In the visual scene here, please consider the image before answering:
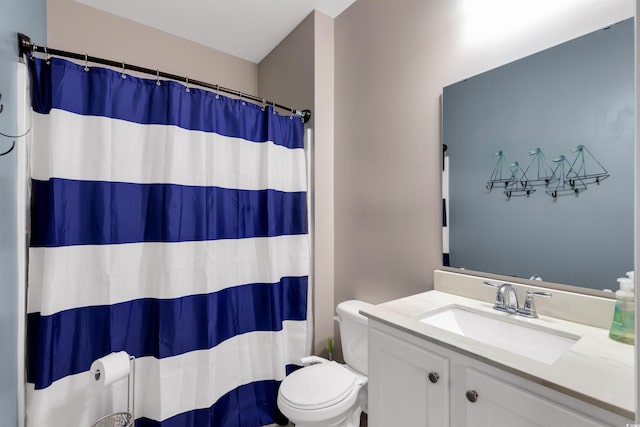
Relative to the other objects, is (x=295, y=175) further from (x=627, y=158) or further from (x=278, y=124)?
(x=627, y=158)

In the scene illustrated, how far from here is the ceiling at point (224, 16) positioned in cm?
189

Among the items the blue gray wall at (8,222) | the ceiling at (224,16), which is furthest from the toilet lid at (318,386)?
the ceiling at (224,16)

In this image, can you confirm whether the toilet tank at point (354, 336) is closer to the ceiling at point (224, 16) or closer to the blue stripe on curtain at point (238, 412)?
the blue stripe on curtain at point (238, 412)

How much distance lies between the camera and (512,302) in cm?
111

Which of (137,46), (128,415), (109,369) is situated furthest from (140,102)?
(128,415)

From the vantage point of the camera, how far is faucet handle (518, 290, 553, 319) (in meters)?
1.05

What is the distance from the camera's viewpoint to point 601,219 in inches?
38.5

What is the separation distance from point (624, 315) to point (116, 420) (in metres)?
2.05

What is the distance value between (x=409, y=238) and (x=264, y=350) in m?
1.15

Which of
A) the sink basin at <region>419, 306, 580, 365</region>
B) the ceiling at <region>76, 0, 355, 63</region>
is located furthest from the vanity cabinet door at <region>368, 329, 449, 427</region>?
the ceiling at <region>76, 0, 355, 63</region>

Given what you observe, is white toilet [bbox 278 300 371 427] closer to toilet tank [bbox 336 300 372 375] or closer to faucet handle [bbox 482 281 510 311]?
toilet tank [bbox 336 300 372 375]

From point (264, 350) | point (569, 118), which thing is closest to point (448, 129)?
point (569, 118)

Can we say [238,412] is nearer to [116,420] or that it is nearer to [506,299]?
[116,420]

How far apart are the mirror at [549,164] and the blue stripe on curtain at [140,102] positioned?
1151 mm
